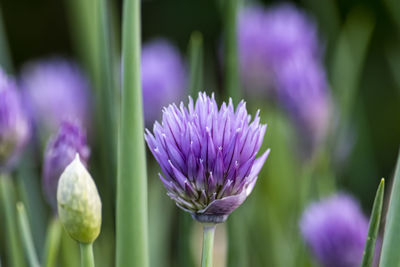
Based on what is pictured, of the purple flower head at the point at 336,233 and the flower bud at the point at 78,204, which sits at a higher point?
the flower bud at the point at 78,204

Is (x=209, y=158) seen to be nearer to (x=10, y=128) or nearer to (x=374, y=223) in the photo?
(x=374, y=223)

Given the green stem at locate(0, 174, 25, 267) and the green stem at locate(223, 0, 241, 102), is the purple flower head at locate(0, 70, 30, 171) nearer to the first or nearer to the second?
the green stem at locate(0, 174, 25, 267)

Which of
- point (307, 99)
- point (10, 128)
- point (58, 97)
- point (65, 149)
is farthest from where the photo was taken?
point (58, 97)

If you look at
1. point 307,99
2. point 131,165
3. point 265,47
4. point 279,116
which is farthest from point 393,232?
point 279,116

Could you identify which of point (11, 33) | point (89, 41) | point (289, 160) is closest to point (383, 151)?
point (289, 160)

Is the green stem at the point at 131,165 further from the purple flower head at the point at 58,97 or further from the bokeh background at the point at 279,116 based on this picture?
the purple flower head at the point at 58,97

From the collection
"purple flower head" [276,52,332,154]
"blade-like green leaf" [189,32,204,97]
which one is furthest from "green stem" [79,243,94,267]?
"purple flower head" [276,52,332,154]

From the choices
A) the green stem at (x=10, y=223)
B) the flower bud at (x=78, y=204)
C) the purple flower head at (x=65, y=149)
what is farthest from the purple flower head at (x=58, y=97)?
the flower bud at (x=78, y=204)
